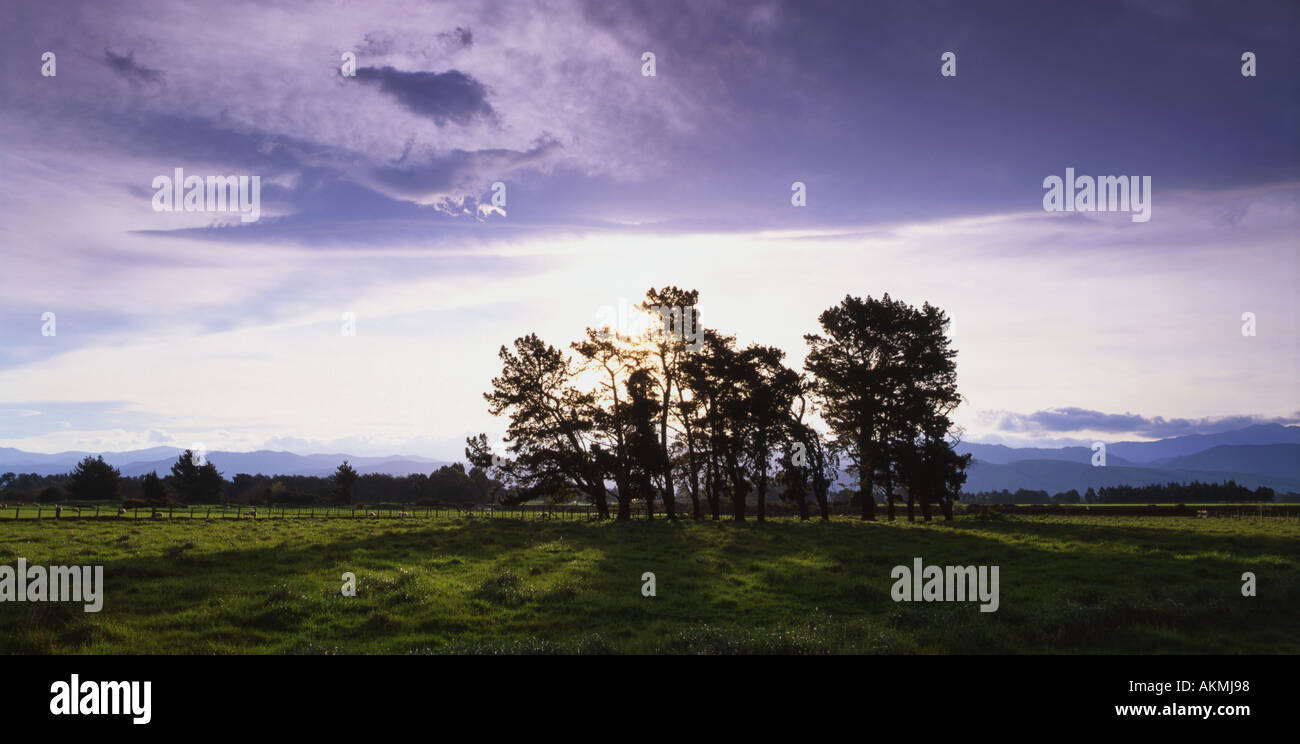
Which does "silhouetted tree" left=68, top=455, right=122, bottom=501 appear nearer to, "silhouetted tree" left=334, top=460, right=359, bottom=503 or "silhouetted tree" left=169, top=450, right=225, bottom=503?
"silhouetted tree" left=169, top=450, right=225, bottom=503

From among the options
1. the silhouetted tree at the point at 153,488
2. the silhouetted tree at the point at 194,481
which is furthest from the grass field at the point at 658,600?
the silhouetted tree at the point at 194,481

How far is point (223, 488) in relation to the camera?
128500 mm

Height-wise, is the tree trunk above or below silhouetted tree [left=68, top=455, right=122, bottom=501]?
above

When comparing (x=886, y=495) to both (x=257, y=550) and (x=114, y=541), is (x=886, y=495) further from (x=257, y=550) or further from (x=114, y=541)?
(x=114, y=541)

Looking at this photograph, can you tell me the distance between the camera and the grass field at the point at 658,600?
43.2ft

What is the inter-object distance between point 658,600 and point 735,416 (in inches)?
1331

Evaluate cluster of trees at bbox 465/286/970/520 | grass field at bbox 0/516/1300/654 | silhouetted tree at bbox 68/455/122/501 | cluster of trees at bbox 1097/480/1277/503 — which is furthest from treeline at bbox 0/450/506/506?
cluster of trees at bbox 1097/480/1277/503

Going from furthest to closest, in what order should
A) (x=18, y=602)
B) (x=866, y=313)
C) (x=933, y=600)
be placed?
(x=866, y=313) → (x=933, y=600) → (x=18, y=602)

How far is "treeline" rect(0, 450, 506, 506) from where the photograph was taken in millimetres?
106750

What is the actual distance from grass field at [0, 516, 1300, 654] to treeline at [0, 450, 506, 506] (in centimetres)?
5528
